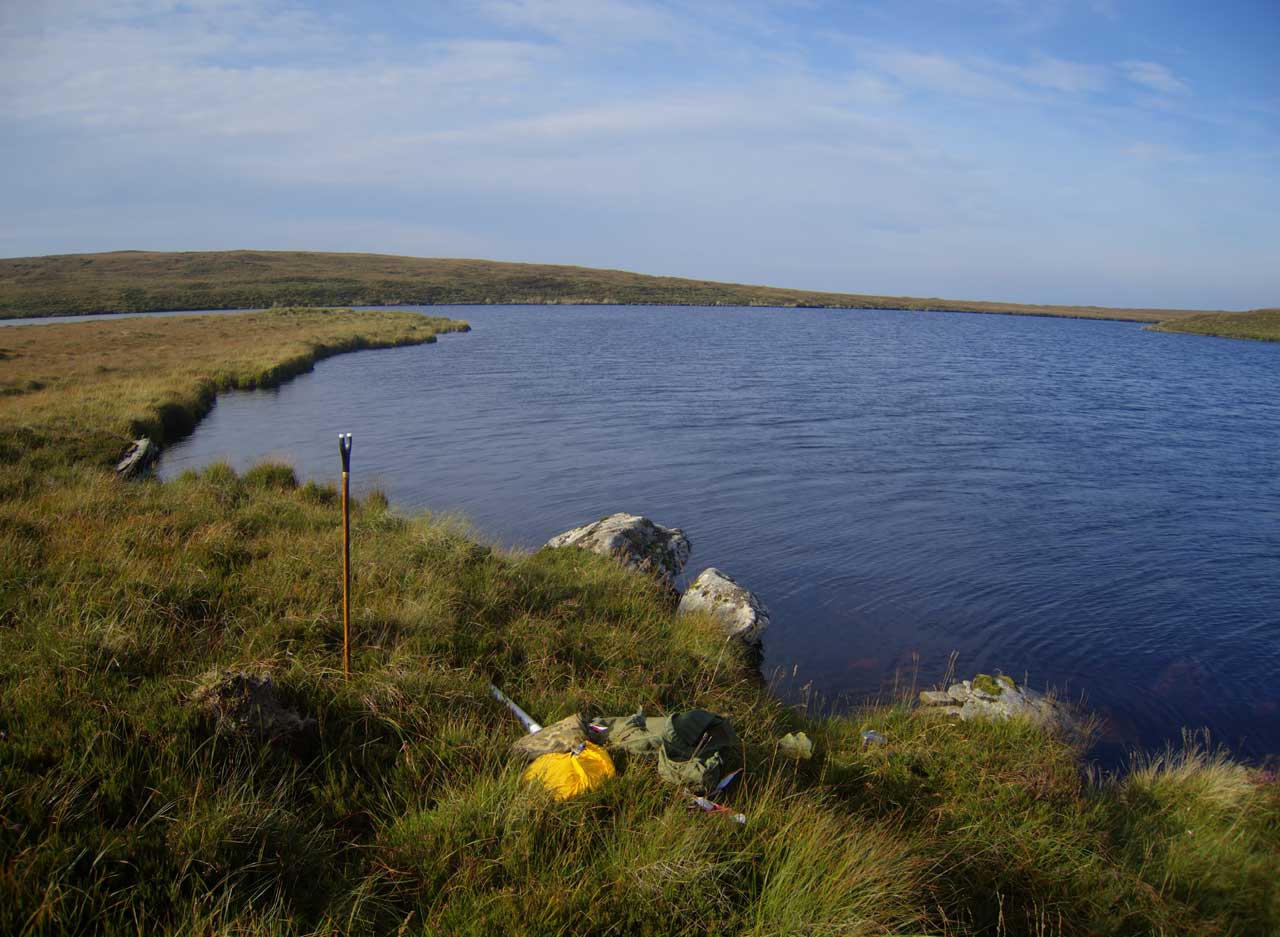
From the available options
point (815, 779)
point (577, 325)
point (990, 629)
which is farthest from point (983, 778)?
point (577, 325)

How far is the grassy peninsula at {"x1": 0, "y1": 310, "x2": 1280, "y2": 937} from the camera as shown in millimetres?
3256

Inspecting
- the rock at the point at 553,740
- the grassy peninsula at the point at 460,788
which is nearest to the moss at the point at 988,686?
the grassy peninsula at the point at 460,788

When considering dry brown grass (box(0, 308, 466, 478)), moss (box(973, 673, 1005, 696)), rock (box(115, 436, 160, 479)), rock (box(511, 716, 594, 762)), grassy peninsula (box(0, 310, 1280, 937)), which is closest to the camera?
grassy peninsula (box(0, 310, 1280, 937))

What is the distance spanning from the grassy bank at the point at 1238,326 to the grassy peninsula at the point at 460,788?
348 feet

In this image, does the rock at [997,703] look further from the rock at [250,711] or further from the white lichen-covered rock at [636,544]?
the rock at [250,711]

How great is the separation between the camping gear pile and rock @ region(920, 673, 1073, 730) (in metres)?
2.93

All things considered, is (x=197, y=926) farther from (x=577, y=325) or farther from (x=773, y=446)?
(x=577, y=325)

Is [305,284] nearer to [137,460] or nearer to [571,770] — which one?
[137,460]

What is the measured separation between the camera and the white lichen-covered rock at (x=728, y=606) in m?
8.20

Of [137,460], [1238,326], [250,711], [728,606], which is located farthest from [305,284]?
[1238,326]

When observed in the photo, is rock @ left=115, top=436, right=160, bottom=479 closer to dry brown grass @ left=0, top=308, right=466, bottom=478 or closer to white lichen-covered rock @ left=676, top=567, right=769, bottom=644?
dry brown grass @ left=0, top=308, right=466, bottom=478

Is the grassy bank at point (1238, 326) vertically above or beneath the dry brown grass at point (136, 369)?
above

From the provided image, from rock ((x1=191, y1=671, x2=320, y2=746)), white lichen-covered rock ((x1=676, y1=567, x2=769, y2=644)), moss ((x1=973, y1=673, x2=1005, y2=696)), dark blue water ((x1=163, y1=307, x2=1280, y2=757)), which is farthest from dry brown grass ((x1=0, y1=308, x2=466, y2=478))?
moss ((x1=973, y1=673, x2=1005, y2=696))

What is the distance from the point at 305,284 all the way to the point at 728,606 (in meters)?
107
